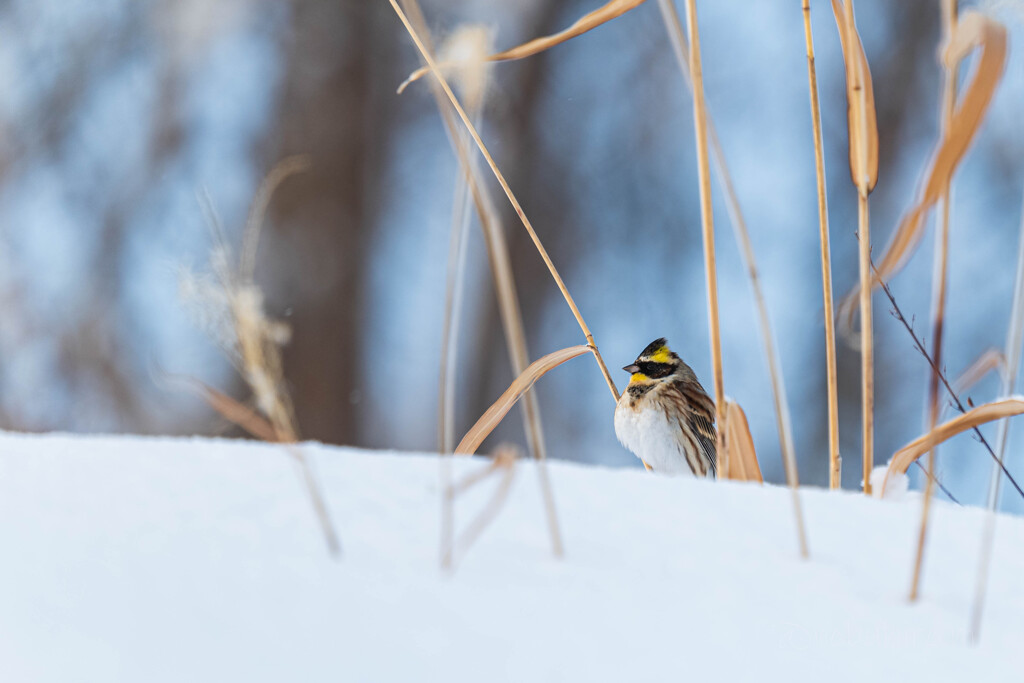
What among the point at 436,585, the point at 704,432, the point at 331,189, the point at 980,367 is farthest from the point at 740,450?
the point at 331,189

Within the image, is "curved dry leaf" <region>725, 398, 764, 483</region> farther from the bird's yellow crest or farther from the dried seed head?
the bird's yellow crest

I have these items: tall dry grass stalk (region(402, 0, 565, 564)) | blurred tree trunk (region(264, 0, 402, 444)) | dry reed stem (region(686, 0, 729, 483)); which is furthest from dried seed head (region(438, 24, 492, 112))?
blurred tree trunk (region(264, 0, 402, 444))

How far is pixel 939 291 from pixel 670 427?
0.97m

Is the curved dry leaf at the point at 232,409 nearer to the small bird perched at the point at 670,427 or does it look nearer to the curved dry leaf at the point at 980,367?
the curved dry leaf at the point at 980,367

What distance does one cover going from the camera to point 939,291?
1.27 ft

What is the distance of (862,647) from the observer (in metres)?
0.30

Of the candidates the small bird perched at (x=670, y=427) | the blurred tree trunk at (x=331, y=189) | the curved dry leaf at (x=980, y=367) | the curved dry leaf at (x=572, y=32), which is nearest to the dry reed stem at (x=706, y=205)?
the curved dry leaf at (x=572, y=32)

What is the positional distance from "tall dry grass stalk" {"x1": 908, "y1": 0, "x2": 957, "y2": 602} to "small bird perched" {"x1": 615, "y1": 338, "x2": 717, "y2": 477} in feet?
3.01

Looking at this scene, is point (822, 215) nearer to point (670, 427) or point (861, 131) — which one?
point (861, 131)

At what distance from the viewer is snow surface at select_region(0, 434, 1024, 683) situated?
0.91ft

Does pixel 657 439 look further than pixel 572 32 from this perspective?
Yes

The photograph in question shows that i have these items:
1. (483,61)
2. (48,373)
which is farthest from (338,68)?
(483,61)

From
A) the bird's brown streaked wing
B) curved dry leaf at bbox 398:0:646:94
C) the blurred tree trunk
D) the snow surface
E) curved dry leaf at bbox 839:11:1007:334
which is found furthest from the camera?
the blurred tree trunk

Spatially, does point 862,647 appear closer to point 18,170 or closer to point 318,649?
point 318,649
